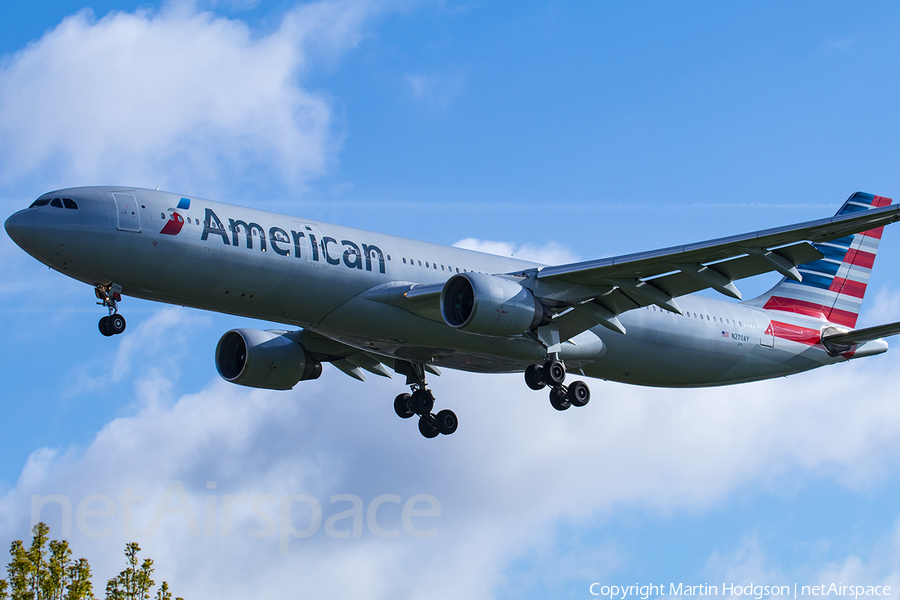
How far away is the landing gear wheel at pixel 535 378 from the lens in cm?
3016

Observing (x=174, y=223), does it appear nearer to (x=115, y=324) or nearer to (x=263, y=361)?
(x=115, y=324)

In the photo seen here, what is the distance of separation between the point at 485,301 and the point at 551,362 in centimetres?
435

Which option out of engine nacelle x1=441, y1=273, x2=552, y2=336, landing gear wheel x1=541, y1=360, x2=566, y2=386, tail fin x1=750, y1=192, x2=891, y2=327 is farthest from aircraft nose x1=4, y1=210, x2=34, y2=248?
tail fin x1=750, y1=192, x2=891, y2=327

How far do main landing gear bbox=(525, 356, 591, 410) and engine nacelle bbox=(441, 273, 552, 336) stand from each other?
105 inches

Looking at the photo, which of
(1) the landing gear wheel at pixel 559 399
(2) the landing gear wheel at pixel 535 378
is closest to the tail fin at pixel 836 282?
(1) the landing gear wheel at pixel 559 399

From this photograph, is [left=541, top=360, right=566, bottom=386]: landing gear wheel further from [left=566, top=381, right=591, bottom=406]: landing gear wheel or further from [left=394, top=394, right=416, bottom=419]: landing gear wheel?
[left=394, top=394, right=416, bottom=419]: landing gear wheel

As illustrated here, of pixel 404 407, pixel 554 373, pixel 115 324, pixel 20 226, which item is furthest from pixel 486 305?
pixel 20 226

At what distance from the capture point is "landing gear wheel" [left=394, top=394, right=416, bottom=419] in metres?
33.8

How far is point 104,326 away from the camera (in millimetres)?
25234

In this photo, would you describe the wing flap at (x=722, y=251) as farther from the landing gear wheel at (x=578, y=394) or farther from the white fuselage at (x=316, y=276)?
the landing gear wheel at (x=578, y=394)

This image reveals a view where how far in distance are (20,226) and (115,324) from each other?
317 cm

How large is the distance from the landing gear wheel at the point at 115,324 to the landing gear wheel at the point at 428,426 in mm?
11488

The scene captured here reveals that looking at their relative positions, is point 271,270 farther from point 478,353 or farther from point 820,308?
point 820,308

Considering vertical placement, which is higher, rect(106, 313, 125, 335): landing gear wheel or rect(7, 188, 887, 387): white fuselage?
rect(7, 188, 887, 387): white fuselage
